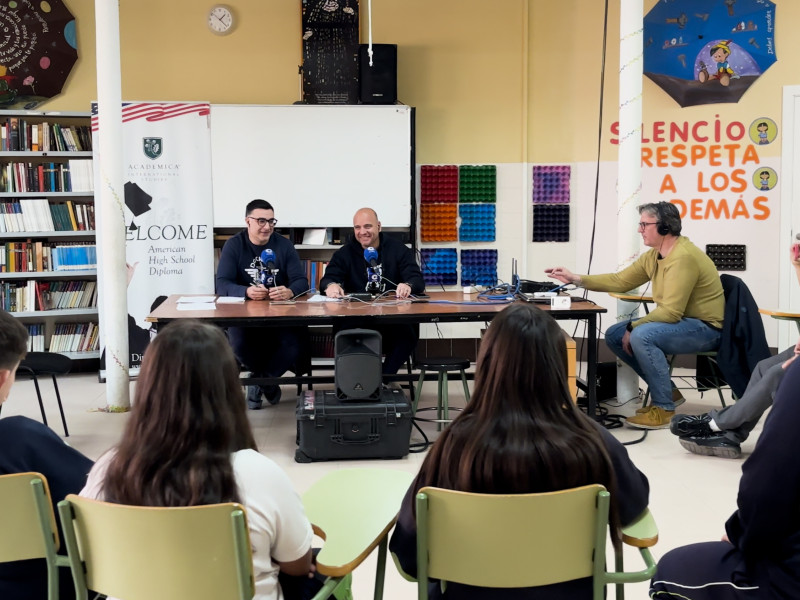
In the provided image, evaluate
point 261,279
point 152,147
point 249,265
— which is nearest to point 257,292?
point 261,279

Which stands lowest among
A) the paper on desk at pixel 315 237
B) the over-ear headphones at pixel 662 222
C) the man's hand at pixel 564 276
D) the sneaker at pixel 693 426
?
the sneaker at pixel 693 426

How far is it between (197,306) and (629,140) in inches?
110

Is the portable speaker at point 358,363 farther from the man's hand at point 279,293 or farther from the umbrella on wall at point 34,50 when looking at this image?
the umbrella on wall at point 34,50

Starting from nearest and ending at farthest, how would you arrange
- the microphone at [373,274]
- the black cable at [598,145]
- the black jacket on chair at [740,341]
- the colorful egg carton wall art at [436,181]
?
the black jacket on chair at [740,341] < the microphone at [373,274] < the black cable at [598,145] < the colorful egg carton wall art at [436,181]

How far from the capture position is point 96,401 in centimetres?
564

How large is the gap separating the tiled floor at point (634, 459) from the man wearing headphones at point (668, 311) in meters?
0.27

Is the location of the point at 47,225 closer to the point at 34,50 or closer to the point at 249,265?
the point at 34,50

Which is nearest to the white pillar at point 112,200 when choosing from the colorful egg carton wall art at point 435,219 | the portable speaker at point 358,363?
the portable speaker at point 358,363

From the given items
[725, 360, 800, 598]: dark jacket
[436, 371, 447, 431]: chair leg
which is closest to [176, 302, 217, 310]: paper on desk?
[436, 371, 447, 431]: chair leg

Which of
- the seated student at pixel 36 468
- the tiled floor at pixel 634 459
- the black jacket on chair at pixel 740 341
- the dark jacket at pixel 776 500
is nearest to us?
the dark jacket at pixel 776 500

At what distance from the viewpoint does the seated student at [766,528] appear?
5.45 feet

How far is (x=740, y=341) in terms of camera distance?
473cm

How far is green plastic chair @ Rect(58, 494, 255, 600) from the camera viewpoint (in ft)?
5.00

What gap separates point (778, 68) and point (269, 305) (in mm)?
4390
